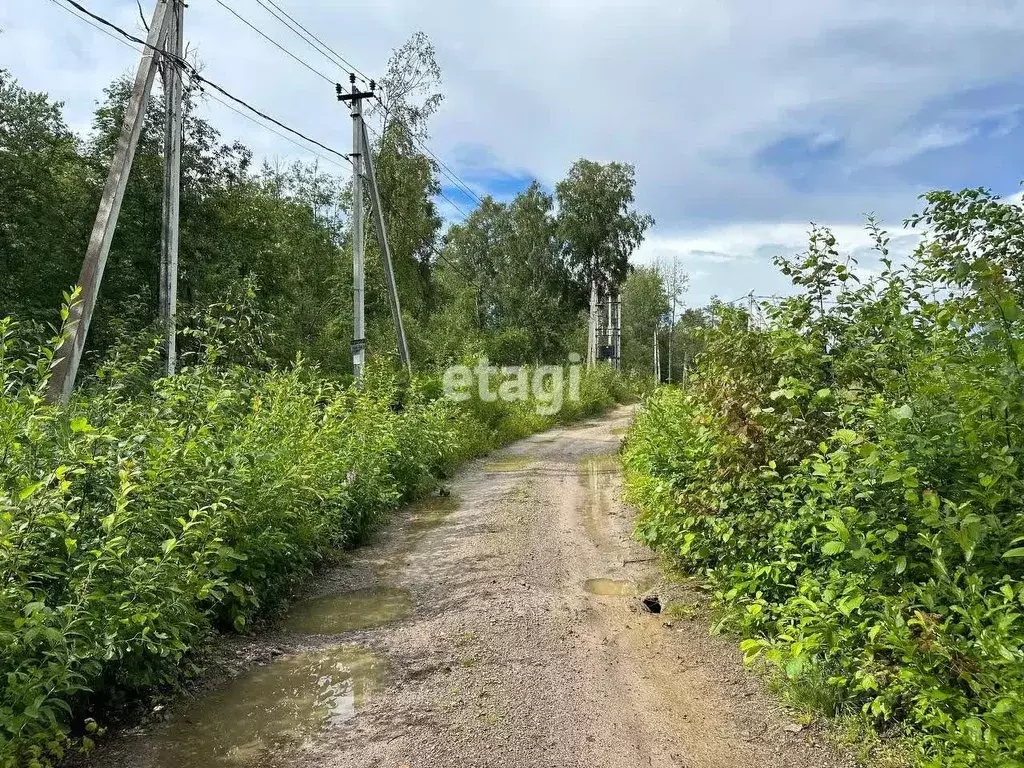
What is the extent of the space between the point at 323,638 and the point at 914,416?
3868 mm

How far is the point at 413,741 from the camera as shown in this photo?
3.12m

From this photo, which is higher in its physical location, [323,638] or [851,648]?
[851,648]

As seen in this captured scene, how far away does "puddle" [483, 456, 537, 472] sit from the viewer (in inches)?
466

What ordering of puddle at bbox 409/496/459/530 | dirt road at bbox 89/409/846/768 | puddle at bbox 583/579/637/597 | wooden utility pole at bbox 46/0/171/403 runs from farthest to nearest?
puddle at bbox 409/496/459/530 < wooden utility pole at bbox 46/0/171/403 < puddle at bbox 583/579/637/597 < dirt road at bbox 89/409/846/768

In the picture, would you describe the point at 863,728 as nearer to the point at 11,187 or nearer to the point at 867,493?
the point at 867,493

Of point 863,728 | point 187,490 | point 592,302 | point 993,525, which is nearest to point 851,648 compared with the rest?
point 863,728

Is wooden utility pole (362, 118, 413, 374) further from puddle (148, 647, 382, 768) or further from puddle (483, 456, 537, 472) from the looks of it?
puddle (148, 647, 382, 768)

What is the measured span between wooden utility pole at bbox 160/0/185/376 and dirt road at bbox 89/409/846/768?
4.45m

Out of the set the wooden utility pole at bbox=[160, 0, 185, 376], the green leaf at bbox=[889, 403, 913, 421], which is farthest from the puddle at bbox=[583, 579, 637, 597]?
the wooden utility pole at bbox=[160, 0, 185, 376]

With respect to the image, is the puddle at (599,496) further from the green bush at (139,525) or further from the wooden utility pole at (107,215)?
the wooden utility pole at (107,215)

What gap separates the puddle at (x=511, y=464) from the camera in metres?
11.8

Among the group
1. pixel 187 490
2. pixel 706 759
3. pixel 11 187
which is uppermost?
pixel 11 187

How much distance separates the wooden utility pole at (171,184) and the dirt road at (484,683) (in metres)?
4.45

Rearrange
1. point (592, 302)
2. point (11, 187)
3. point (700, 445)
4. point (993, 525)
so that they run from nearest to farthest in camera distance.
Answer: point (993, 525), point (700, 445), point (11, 187), point (592, 302)
